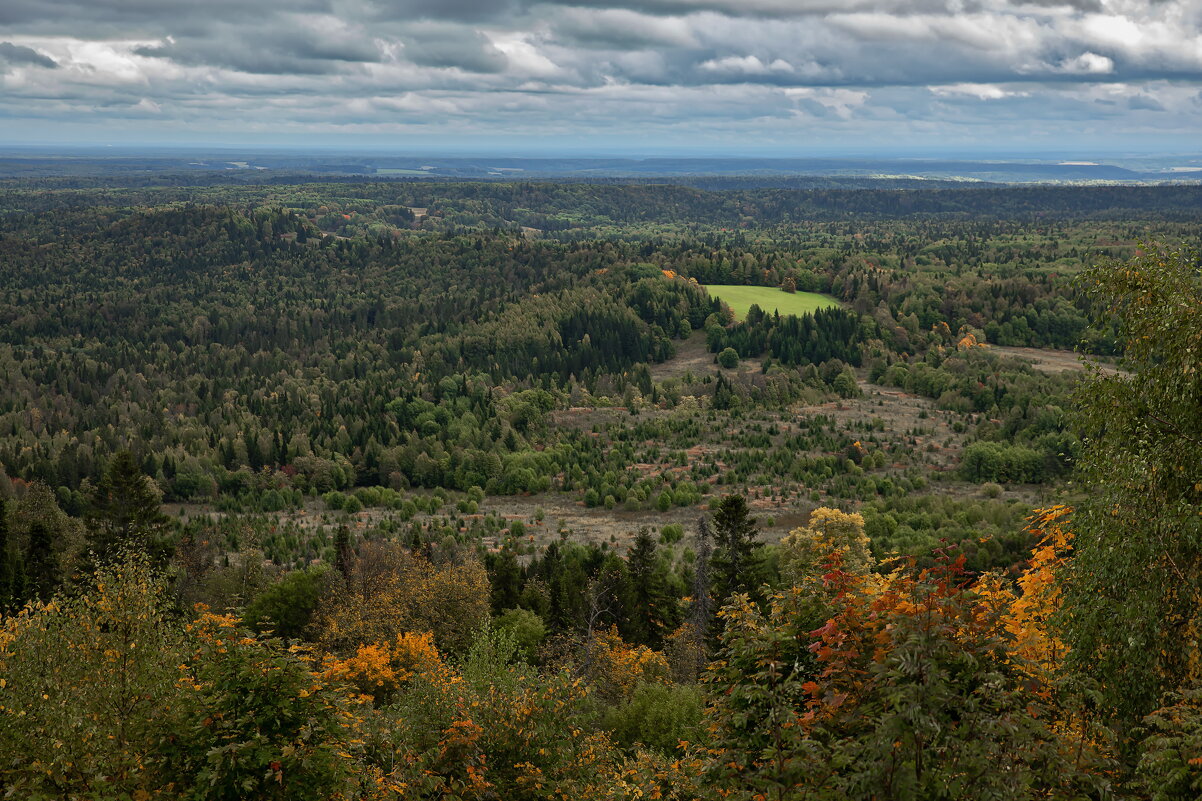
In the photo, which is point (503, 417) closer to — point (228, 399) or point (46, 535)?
point (228, 399)

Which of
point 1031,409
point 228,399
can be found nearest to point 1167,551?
point 1031,409

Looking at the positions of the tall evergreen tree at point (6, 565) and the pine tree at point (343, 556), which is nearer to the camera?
the tall evergreen tree at point (6, 565)

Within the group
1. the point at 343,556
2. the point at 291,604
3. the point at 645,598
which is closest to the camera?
the point at 291,604

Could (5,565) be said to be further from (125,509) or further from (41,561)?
(125,509)

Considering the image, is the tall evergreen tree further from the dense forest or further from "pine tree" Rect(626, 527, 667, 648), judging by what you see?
"pine tree" Rect(626, 527, 667, 648)

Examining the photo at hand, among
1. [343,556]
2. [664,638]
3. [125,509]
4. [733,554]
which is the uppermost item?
[733,554]

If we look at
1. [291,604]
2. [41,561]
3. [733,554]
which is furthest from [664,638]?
[41,561]

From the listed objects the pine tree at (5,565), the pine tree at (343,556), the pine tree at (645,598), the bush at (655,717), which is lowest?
the pine tree at (645,598)

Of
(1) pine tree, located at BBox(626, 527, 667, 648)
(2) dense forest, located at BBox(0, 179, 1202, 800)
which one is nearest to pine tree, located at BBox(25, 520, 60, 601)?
(2) dense forest, located at BBox(0, 179, 1202, 800)

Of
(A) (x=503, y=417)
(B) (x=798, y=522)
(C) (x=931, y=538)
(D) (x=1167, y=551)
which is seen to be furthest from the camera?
(A) (x=503, y=417)

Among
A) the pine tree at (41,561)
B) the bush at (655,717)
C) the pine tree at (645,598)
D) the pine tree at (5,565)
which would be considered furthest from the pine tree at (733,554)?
the pine tree at (41,561)

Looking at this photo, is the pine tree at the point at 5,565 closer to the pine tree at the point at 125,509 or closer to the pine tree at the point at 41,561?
the pine tree at the point at 41,561
